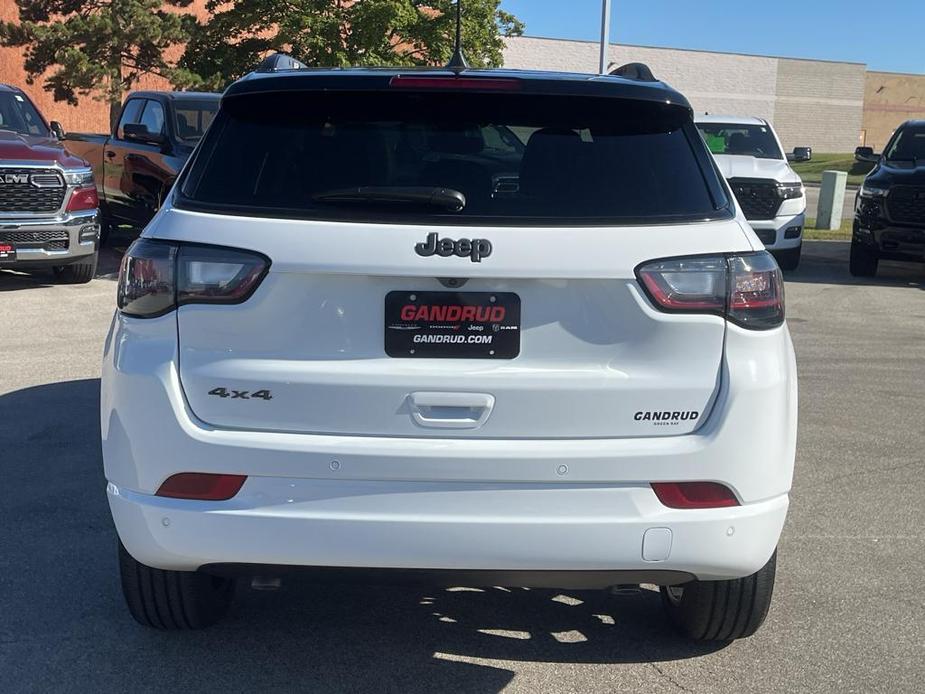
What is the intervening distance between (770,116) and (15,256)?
63778mm

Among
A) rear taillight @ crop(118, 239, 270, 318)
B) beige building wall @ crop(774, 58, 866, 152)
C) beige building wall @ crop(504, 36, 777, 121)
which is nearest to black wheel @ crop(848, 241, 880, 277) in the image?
rear taillight @ crop(118, 239, 270, 318)

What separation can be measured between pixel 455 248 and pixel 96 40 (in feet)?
90.5

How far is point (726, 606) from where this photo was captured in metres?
3.53

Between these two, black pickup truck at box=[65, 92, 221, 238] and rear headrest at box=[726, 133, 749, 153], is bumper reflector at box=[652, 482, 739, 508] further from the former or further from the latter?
rear headrest at box=[726, 133, 749, 153]

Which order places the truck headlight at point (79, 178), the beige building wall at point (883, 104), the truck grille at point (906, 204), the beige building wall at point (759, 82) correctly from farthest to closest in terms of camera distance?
the beige building wall at point (883, 104), the beige building wall at point (759, 82), the truck grille at point (906, 204), the truck headlight at point (79, 178)

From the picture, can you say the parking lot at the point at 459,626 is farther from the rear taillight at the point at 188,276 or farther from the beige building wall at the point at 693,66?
the beige building wall at the point at 693,66

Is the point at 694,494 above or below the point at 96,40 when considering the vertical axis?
below

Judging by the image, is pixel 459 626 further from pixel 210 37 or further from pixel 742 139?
pixel 210 37

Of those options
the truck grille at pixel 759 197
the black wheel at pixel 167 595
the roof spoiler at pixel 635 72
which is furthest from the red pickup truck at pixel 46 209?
the roof spoiler at pixel 635 72

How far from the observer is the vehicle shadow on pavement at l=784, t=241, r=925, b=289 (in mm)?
13891

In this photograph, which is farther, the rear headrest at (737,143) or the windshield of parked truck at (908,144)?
the rear headrest at (737,143)

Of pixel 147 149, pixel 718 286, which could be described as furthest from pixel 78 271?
pixel 718 286

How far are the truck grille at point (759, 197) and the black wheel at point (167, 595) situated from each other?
11.3 metres

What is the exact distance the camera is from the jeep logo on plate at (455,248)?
295 centimetres
